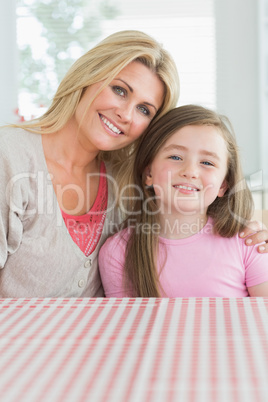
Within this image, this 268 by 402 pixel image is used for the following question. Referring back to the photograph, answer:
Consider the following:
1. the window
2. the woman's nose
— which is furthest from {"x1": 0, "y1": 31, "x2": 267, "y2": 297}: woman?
the window

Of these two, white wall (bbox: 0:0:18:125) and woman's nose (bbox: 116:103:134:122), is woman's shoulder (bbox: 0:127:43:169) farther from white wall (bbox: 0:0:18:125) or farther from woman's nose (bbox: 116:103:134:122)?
white wall (bbox: 0:0:18:125)

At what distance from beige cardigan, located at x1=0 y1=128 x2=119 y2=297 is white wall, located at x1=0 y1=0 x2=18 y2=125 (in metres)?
2.69

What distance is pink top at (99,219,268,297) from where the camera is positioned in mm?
1306

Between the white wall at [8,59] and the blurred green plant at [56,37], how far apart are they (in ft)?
0.28

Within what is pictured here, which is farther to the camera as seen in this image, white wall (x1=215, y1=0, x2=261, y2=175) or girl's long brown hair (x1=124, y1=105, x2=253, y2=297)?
white wall (x1=215, y1=0, x2=261, y2=175)

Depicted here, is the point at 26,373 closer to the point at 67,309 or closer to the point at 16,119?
the point at 67,309

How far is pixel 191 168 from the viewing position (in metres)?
1.30

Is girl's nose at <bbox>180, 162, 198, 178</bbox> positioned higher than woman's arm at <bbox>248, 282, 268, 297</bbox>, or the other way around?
girl's nose at <bbox>180, 162, 198, 178</bbox>

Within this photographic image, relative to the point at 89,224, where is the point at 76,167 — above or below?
above

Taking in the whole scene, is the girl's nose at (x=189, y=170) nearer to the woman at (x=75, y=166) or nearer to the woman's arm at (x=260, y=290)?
the woman at (x=75, y=166)

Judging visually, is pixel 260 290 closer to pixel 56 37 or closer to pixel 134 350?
pixel 134 350

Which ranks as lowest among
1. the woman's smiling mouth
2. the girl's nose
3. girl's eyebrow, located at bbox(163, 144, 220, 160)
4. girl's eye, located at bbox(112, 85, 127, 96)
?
the girl's nose

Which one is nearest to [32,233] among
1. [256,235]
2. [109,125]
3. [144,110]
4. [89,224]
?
[89,224]

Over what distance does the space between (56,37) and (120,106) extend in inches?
115
